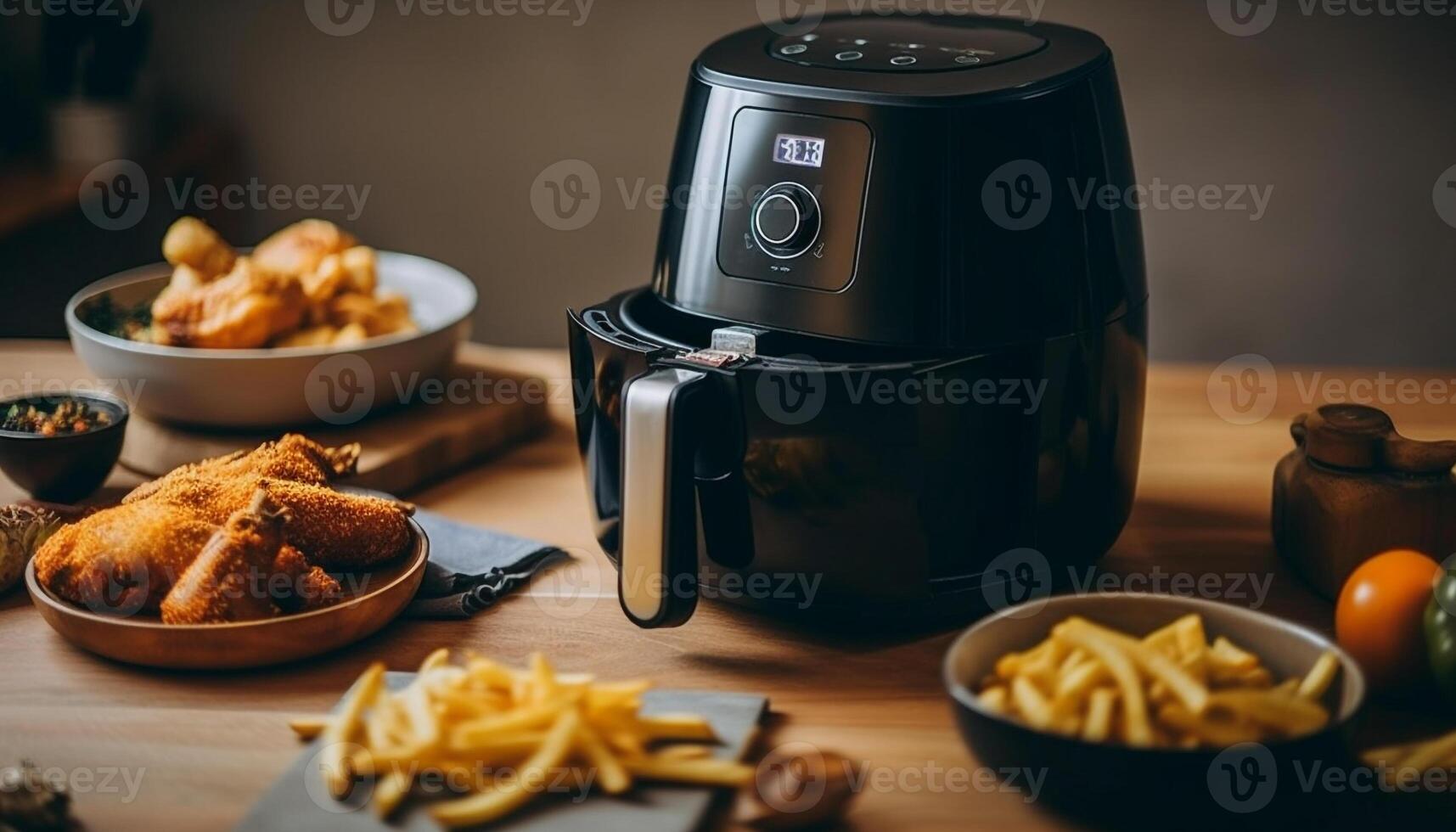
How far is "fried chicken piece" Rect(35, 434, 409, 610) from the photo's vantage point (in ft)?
3.29

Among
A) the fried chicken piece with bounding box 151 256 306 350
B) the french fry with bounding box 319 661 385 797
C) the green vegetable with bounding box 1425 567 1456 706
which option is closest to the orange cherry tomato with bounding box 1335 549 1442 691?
the green vegetable with bounding box 1425 567 1456 706

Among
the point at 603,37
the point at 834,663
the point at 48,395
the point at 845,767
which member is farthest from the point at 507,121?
the point at 845,767

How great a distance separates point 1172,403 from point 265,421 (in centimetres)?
94

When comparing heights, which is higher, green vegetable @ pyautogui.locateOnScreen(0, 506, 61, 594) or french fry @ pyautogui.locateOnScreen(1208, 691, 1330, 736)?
french fry @ pyautogui.locateOnScreen(1208, 691, 1330, 736)

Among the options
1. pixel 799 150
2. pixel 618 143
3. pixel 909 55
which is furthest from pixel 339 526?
pixel 618 143

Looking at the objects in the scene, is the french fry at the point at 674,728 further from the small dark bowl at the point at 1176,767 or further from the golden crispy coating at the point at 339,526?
the golden crispy coating at the point at 339,526

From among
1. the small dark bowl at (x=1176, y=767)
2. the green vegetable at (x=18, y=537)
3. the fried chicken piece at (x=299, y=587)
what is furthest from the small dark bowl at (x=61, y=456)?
Answer: the small dark bowl at (x=1176, y=767)

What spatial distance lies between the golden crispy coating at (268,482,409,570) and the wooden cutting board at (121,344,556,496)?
234mm

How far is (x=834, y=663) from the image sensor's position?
102 centimetres

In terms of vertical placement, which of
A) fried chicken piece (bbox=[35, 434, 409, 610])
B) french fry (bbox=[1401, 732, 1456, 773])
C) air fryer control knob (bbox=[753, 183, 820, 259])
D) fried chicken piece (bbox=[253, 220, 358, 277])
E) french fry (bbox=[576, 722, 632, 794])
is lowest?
french fry (bbox=[1401, 732, 1456, 773])

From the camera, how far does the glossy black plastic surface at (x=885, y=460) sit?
3.26 feet

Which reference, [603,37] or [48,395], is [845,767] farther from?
[603,37]

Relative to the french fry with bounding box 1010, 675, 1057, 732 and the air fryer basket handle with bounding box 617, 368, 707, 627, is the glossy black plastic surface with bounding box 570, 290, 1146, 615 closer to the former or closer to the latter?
the air fryer basket handle with bounding box 617, 368, 707, 627

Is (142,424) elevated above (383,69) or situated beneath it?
situated beneath
